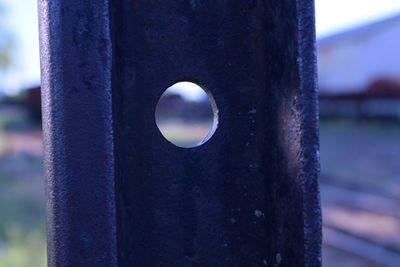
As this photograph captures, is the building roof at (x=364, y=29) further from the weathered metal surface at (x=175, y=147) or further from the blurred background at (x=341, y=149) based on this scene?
the weathered metal surface at (x=175, y=147)

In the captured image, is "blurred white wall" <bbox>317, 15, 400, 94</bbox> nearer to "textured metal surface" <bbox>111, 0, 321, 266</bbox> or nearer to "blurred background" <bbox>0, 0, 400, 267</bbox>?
"blurred background" <bbox>0, 0, 400, 267</bbox>

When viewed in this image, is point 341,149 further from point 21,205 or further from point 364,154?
point 21,205

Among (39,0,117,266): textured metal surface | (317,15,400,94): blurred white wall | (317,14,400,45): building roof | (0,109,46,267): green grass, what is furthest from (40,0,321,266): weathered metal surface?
(317,14,400,45): building roof

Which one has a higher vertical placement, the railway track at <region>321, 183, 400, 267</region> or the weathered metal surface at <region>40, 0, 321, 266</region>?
the weathered metal surface at <region>40, 0, 321, 266</region>

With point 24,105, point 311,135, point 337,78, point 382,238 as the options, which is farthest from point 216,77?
point 337,78

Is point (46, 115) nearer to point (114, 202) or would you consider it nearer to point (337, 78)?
point (114, 202)

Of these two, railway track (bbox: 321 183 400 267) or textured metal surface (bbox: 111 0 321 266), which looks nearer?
textured metal surface (bbox: 111 0 321 266)
